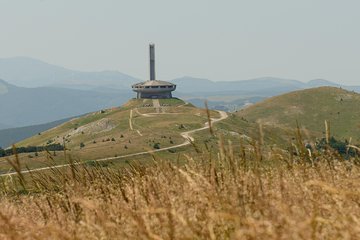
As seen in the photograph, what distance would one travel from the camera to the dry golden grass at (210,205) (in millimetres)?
5203

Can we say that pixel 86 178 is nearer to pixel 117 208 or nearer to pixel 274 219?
pixel 117 208

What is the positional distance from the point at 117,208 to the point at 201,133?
137 meters

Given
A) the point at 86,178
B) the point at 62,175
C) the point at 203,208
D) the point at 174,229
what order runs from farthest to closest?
the point at 86,178 < the point at 62,175 < the point at 203,208 < the point at 174,229

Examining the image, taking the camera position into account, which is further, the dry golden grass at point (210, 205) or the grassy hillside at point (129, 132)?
the grassy hillside at point (129, 132)

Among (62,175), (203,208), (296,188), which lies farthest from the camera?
(62,175)

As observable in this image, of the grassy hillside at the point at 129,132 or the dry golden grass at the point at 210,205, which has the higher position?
the dry golden grass at the point at 210,205

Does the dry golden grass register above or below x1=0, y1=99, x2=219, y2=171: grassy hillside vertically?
above

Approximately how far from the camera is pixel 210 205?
604 cm

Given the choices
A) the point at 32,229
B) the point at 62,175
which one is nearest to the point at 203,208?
the point at 32,229

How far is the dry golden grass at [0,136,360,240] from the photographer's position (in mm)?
5203

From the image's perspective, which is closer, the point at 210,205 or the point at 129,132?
the point at 210,205

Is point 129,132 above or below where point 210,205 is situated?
below

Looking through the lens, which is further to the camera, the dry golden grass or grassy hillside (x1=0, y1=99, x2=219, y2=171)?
grassy hillside (x1=0, y1=99, x2=219, y2=171)

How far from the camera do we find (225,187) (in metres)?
7.44
